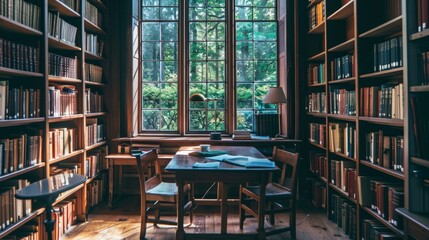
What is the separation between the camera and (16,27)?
8.46 ft

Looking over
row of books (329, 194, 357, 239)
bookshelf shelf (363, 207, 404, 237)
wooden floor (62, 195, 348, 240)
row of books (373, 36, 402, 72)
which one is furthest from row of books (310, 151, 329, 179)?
row of books (373, 36, 402, 72)

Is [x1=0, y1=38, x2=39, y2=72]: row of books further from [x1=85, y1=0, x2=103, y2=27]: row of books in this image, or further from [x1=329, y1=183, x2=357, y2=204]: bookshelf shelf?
[x1=329, y1=183, x2=357, y2=204]: bookshelf shelf

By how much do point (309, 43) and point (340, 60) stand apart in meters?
1.13

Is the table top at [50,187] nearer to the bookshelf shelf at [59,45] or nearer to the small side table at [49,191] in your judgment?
the small side table at [49,191]

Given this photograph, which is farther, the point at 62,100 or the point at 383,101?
the point at 62,100

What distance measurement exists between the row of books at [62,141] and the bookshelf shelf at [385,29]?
3004mm

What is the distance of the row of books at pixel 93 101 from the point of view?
13.4 feet

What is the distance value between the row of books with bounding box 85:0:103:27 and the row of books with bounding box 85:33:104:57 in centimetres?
18

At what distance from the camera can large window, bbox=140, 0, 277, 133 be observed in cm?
496

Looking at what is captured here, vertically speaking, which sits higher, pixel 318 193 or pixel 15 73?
pixel 15 73

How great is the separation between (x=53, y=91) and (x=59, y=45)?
0.50m

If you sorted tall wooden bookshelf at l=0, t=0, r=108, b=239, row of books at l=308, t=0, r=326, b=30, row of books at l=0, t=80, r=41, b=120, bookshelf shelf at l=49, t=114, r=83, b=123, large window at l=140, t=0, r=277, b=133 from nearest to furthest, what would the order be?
1. row of books at l=0, t=80, r=41, b=120
2. tall wooden bookshelf at l=0, t=0, r=108, b=239
3. bookshelf shelf at l=49, t=114, r=83, b=123
4. row of books at l=308, t=0, r=326, b=30
5. large window at l=140, t=0, r=277, b=133

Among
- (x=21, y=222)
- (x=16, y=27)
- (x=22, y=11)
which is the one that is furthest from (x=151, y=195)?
(x=22, y=11)

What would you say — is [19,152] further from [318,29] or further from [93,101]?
[318,29]
